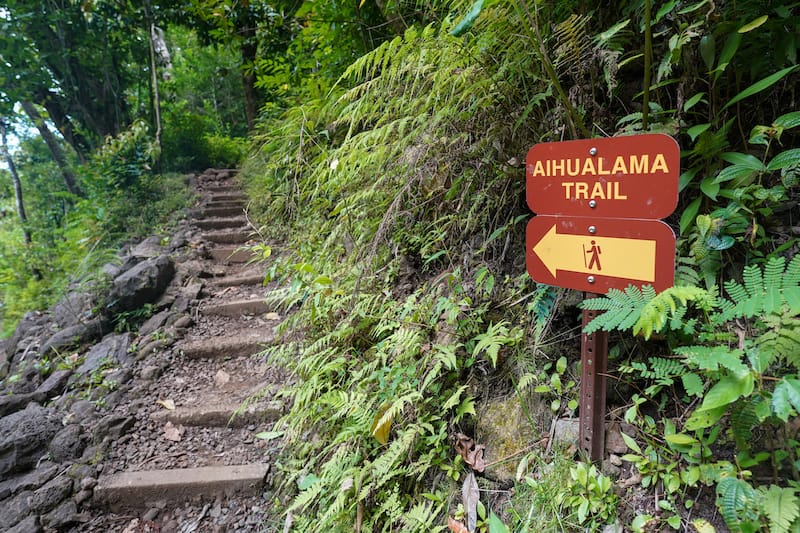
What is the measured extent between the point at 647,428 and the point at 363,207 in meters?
2.13

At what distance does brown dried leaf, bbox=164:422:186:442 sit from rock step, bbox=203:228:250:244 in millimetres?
3036

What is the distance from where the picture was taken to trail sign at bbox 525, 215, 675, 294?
1.11 metres

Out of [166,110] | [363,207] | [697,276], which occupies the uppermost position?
[166,110]

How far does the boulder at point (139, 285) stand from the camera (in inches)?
151

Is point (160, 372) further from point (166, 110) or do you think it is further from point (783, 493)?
point (166, 110)

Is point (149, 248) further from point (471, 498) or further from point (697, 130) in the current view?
point (697, 130)

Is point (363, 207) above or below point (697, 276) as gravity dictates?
above

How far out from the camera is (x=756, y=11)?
1.27m

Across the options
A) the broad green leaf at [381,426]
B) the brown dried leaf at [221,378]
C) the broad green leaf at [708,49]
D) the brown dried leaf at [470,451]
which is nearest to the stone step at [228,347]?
the brown dried leaf at [221,378]

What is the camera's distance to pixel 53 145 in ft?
28.1

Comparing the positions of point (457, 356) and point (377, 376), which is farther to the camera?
point (377, 376)

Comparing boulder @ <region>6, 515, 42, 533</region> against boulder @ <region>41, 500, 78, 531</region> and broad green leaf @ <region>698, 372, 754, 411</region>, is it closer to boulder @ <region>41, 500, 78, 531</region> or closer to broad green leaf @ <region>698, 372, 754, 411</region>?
boulder @ <region>41, 500, 78, 531</region>

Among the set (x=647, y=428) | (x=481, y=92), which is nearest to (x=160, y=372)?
(x=481, y=92)

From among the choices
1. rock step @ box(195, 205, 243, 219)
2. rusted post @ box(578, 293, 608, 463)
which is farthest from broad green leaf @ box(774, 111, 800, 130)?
rock step @ box(195, 205, 243, 219)
